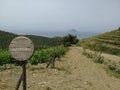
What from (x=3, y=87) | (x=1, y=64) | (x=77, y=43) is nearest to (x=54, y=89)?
(x=3, y=87)

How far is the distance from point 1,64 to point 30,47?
37.9 feet

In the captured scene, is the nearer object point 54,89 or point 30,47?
point 30,47

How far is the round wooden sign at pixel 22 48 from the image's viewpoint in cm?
698

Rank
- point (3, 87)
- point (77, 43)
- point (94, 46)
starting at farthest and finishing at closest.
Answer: point (77, 43) < point (94, 46) < point (3, 87)

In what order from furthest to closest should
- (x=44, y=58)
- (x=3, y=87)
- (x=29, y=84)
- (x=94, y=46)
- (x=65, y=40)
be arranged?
(x=65, y=40) → (x=94, y=46) → (x=44, y=58) → (x=29, y=84) → (x=3, y=87)

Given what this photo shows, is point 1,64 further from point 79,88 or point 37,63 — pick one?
point 79,88

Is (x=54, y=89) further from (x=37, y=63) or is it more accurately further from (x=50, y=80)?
(x=37, y=63)

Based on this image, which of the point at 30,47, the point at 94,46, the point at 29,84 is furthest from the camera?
the point at 94,46

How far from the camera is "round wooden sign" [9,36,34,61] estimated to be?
6984 millimetres

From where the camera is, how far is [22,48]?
7012 mm

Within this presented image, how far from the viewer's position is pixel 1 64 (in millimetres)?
18000

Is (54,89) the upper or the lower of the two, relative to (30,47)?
lower

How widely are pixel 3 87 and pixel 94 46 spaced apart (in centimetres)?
4481

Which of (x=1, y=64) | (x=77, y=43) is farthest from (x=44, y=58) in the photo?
(x=77, y=43)
